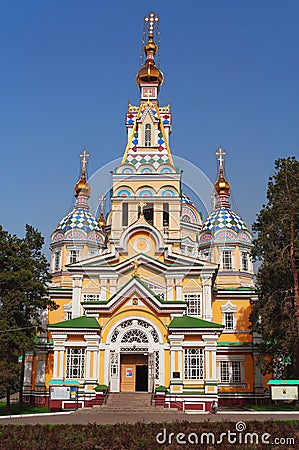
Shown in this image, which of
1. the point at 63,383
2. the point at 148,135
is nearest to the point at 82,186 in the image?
the point at 148,135

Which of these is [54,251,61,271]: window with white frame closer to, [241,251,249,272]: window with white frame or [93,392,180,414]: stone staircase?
[241,251,249,272]: window with white frame

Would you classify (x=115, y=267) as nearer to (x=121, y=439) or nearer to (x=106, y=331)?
(x=106, y=331)

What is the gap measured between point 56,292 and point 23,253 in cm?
689

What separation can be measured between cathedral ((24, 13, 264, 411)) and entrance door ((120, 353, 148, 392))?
5 centimetres

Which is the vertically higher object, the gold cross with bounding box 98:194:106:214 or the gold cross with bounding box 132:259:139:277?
the gold cross with bounding box 98:194:106:214

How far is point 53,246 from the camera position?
40.7m

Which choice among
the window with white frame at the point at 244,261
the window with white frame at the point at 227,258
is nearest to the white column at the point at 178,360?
the window with white frame at the point at 227,258

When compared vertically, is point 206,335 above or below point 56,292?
below

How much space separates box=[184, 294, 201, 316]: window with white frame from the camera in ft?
101

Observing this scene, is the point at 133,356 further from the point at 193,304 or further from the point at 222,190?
the point at 222,190

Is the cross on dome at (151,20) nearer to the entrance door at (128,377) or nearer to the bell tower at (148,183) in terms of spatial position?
the bell tower at (148,183)

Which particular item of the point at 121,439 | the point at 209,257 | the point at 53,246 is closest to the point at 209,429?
the point at 121,439

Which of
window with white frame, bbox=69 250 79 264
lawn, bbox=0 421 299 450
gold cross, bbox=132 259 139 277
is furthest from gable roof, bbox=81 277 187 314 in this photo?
window with white frame, bbox=69 250 79 264

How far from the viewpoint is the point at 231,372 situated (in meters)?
32.8
